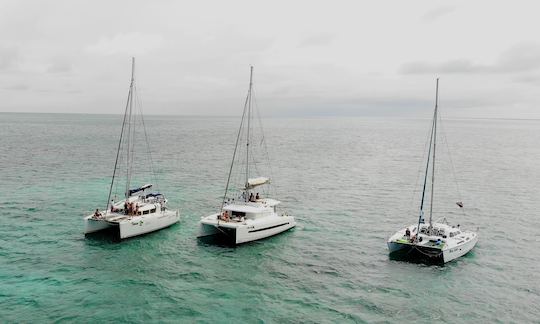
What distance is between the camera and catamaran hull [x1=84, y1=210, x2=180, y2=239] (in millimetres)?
40156

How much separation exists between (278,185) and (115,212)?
32.9m

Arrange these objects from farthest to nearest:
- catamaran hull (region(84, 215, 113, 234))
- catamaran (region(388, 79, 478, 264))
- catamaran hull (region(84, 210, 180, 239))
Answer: catamaran hull (region(84, 215, 113, 234)) < catamaran hull (region(84, 210, 180, 239)) < catamaran (region(388, 79, 478, 264))

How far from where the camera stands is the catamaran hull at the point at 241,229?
39.9 m

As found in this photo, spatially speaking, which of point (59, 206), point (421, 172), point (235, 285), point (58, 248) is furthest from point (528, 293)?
point (421, 172)

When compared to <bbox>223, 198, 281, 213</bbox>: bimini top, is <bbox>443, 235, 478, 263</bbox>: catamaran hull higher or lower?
lower

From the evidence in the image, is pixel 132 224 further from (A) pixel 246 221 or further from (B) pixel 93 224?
(A) pixel 246 221

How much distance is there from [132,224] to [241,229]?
1055 cm

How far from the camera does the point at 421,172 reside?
88.6 metres

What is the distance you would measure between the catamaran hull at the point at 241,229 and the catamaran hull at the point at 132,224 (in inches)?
194

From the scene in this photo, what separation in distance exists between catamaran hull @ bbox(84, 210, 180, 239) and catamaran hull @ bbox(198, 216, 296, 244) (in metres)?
4.94

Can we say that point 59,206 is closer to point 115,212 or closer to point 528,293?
point 115,212

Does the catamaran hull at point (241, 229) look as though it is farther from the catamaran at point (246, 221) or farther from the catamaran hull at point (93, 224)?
the catamaran hull at point (93, 224)

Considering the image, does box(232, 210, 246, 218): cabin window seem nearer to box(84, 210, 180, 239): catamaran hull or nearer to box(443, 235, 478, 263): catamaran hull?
box(84, 210, 180, 239): catamaran hull

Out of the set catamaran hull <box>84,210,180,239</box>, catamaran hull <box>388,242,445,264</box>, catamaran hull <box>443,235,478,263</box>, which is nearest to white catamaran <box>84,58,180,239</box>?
catamaran hull <box>84,210,180,239</box>
